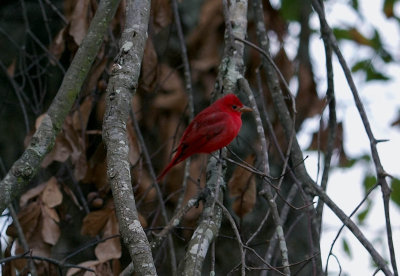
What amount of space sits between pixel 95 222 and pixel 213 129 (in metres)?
0.72

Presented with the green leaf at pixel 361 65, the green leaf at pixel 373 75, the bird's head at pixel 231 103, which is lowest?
the bird's head at pixel 231 103

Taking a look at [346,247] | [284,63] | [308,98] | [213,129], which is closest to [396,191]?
[308,98]

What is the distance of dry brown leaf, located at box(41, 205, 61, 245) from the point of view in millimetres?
3305

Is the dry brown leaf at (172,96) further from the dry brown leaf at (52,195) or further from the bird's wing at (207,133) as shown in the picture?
the dry brown leaf at (52,195)

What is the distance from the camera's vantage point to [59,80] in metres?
4.37

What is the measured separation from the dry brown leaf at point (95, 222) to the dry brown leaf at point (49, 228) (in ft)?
0.41

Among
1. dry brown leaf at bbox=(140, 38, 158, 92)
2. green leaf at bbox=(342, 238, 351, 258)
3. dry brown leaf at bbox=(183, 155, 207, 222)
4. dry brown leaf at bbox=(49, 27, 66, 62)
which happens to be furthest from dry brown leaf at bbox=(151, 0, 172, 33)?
green leaf at bbox=(342, 238, 351, 258)

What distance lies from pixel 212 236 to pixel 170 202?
1.60 meters

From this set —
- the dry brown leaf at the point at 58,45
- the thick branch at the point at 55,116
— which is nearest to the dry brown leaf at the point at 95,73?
the dry brown leaf at the point at 58,45

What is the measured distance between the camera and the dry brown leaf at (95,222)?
131 inches

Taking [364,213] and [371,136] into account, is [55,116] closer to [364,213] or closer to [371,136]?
[371,136]

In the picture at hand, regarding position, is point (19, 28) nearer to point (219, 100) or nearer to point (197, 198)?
point (219, 100)

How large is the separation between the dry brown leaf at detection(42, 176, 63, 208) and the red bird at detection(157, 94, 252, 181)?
0.58m

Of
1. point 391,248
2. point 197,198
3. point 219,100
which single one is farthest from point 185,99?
point 391,248
